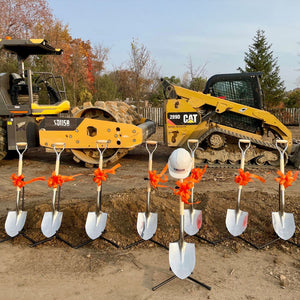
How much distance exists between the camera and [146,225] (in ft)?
13.3

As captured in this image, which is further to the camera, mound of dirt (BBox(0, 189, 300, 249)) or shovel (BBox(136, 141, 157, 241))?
mound of dirt (BBox(0, 189, 300, 249))

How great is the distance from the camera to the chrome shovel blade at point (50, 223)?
13.3 feet

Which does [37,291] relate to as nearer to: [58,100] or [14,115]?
[14,115]

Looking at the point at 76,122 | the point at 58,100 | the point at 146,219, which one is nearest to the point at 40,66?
the point at 58,100

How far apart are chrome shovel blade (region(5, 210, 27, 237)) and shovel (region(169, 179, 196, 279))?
2.04 m

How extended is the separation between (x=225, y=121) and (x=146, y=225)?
5163mm

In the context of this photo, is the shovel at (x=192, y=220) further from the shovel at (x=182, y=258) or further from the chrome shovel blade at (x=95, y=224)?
the chrome shovel blade at (x=95, y=224)

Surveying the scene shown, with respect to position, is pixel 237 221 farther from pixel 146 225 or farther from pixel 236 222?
pixel 146 225

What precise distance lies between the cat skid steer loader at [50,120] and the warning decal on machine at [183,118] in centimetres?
81

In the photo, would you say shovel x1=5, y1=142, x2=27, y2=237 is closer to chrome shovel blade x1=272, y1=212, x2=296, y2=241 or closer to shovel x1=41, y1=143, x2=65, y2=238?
shovel x1=41, y1=143, x2=65, y2=238

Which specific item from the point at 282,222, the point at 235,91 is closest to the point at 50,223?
the point at 282,222

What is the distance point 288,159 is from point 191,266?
626cm

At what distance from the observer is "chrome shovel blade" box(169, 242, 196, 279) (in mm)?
3137

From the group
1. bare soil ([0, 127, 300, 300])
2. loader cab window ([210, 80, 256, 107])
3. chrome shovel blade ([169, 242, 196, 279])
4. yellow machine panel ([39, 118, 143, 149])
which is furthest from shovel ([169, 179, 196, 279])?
loader cab window ([210, 80, 256, 107])
